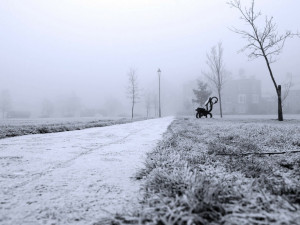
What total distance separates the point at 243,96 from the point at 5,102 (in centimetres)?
6798

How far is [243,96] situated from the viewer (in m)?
60.2

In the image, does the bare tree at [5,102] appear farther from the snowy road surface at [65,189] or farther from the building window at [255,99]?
the building window at [255,99]

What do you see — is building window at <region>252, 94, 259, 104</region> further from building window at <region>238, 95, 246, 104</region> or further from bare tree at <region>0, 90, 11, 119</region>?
bare tree at <region>0, 90, 11, 119</region>

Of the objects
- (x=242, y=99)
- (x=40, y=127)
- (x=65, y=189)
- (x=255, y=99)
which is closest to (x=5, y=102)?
(x=40, y=127)

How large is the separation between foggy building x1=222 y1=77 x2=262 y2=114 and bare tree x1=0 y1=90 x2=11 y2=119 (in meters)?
61.5

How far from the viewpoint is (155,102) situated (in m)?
59.4

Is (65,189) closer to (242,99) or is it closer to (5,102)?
(242,99)

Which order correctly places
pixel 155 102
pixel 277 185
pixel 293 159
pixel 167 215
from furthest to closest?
1. pixel 155 102
2. pixel 293 159
3. pixel 277 185
4. pixel 167 215

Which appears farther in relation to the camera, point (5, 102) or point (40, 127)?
point (5, 102)

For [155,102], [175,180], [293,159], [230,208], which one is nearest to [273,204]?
[230,208]

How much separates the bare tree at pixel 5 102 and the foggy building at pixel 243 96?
61520 millimetres

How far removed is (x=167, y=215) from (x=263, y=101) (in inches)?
2666

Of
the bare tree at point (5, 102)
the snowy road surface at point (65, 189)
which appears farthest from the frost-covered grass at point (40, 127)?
the bare tree at point (5, 102)

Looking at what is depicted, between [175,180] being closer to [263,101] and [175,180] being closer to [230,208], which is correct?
[230,208]
